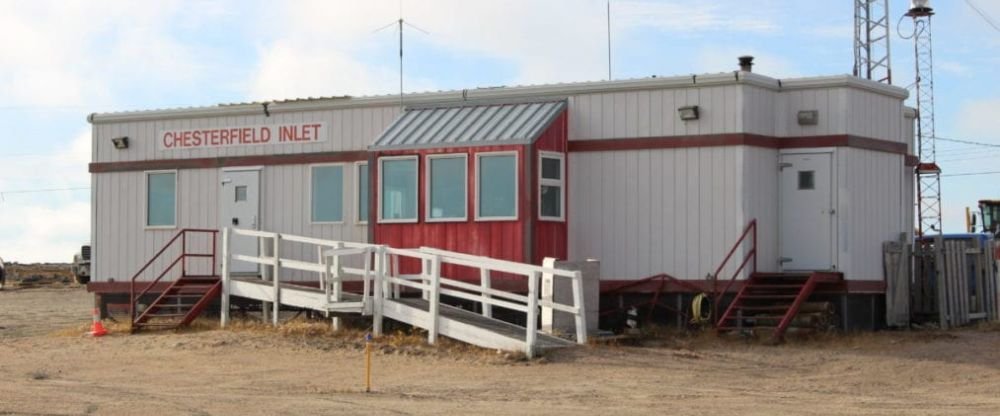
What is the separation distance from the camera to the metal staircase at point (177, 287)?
2367cm

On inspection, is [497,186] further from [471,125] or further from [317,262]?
[317,262]

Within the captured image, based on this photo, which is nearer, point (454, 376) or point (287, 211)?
point (454, 376)

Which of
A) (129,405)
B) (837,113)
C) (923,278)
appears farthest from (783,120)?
(129,405)

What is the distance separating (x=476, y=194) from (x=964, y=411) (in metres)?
9.73

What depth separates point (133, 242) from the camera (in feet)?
87.6

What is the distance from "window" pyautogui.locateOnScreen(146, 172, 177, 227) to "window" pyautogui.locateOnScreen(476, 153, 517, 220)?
658 centimetres

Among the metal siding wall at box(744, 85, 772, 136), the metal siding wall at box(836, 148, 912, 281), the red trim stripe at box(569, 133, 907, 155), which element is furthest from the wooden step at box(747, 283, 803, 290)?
the metal siding wall at box(744, 85, 772, 136)

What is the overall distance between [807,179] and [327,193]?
789 centimetres

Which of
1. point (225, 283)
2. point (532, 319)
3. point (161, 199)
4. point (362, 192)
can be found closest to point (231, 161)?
point (161, 199)

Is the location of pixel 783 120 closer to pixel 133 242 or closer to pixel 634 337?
pixel 634 337

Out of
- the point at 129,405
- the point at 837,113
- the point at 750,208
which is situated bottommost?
the point at 129,405

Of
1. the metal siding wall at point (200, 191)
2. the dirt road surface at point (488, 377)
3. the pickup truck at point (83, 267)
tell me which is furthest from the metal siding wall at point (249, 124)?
the pickup truck at point (83, 267)

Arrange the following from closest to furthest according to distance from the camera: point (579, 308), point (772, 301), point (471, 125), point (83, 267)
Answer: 1. point (579, 308)
2. point (772, 301)
3. point (471, 125)
4. point (83, 267)

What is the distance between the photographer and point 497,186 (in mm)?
22469
